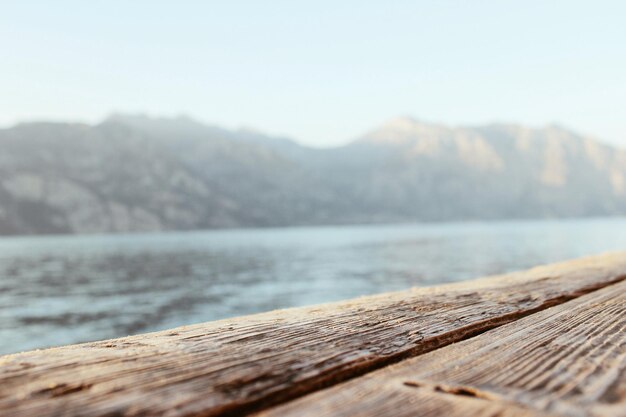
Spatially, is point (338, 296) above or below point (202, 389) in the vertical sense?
below

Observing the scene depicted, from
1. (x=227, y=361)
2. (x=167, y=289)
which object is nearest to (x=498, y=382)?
(x=227, y=361)

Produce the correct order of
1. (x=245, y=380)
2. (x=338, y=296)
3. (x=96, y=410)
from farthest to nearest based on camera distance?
(x=338, y=296)
(x=245, y=380)
(x=96, y=410)

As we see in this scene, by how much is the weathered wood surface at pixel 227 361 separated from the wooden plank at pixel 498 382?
10 centimetres

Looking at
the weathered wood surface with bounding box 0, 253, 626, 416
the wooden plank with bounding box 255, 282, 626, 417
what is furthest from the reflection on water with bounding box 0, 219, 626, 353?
the wooden plank with bounding box 255, 282, 626, 417

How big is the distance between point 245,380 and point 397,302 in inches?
65.1

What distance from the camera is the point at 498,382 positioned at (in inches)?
56.7

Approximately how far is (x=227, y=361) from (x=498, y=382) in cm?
84

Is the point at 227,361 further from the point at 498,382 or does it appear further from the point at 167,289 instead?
the point at 167,289

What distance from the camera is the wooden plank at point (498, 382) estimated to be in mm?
1262

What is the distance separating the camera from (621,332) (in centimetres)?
207

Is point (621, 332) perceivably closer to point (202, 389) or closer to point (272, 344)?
point (272, 344)

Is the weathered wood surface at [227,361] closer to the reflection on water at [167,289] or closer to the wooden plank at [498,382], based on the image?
the wooden plank at [498,382]

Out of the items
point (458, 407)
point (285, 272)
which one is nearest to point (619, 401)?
point (458, 407)

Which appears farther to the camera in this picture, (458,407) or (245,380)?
(245,380)
